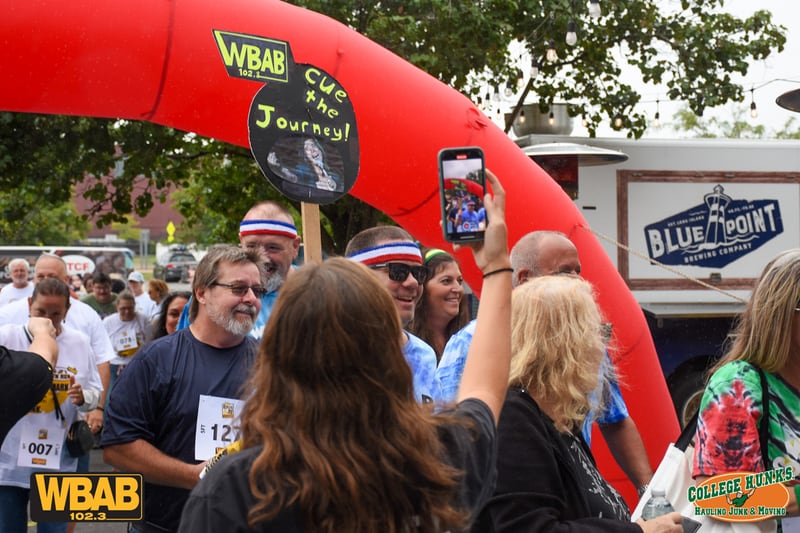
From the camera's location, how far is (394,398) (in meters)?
1.58

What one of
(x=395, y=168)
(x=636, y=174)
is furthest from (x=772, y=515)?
(x=636, y=174)

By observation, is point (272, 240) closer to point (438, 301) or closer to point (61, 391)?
point (438, 301)

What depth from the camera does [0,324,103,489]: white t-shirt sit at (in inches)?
181

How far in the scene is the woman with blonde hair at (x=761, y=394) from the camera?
2.55m

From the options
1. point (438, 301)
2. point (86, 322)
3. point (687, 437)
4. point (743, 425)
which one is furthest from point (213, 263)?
point (86, 322)

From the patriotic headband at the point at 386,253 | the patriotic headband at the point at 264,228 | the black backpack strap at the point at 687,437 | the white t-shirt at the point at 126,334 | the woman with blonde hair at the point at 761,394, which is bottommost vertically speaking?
the white t-shirt at the point at 126,334

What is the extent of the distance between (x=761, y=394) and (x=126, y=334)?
8.12 meters

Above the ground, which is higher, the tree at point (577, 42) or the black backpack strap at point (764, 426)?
the tree at point (577, 42)

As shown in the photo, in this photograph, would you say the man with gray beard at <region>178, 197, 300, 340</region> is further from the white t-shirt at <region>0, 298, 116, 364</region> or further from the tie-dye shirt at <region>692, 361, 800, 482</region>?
the white t-shirt at <region>0, 298, 116, 364</region>

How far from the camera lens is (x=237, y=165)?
12.5 m

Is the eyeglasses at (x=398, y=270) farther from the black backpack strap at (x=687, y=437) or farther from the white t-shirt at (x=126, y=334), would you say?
the white t-shirt at (x=126, y=334)

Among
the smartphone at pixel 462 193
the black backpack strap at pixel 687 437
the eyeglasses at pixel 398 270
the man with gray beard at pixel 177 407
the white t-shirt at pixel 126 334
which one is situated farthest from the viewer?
the white t-shirt at pixel 126 334

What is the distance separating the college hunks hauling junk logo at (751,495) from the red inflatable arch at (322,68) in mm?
2166

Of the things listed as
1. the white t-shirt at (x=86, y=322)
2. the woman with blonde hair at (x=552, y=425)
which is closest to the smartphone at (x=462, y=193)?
the woman with blonde hair at (x=552, y=425)
